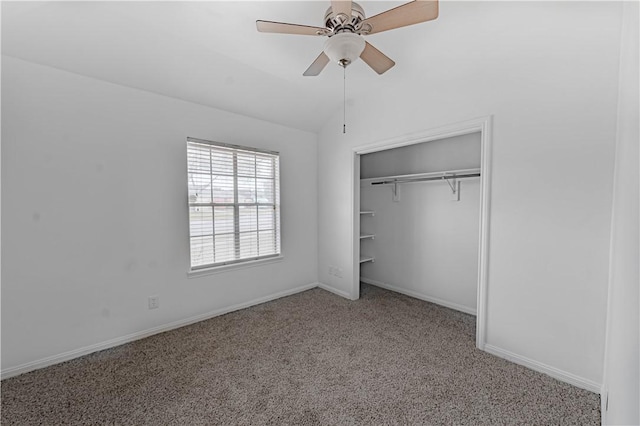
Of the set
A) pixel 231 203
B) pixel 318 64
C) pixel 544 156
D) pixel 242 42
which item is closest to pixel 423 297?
pixel 544 156

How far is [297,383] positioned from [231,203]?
7.03 ft

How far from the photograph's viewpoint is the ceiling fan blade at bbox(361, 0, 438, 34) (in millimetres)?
1493

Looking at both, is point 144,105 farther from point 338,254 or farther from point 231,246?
point 338,254

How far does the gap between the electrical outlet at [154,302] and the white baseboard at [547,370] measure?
3230 mm

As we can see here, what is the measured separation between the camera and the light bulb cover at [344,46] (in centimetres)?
167

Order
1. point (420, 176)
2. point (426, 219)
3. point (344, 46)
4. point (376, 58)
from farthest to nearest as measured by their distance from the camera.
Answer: point (426, 219), point (420, 176), point (376, 58), point (344, 46)

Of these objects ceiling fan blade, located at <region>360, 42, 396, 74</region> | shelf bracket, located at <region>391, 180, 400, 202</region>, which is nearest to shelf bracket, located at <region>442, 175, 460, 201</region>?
shelf bracket, located at <region>391, 180, 400, 202</region>

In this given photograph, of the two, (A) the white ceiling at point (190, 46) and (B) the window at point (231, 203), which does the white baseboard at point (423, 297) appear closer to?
(B) the window at point (231, 203)

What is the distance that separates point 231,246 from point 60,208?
1619 mm

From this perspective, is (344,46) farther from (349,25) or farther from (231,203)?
(231,203)

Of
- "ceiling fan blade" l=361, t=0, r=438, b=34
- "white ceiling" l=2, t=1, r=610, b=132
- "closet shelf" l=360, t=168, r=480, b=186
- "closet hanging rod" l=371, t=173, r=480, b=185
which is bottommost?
"closet hanging rod" l=371, t=173, r=480, b=185

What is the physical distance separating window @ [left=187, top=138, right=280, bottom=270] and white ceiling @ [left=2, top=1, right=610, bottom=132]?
694 millimetres

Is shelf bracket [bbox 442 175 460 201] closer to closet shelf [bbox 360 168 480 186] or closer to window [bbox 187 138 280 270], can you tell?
closet shelf [bbox 360 168 480 186]

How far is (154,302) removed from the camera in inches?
112
